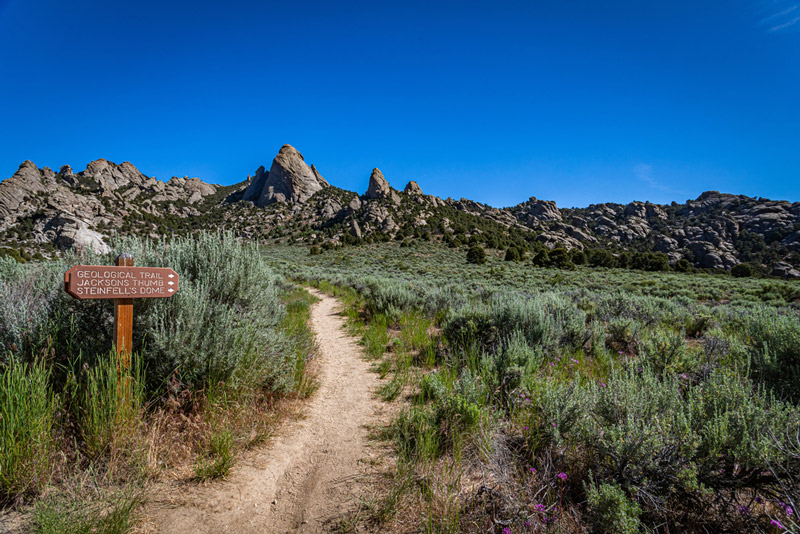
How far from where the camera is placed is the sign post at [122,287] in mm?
2408

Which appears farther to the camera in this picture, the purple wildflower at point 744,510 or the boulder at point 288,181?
the boulder at point 288,181

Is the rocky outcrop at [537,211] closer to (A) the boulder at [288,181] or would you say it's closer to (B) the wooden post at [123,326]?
(A) the boulder at [288,181]

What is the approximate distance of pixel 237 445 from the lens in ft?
9.44

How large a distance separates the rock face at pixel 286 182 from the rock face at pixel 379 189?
22.8 metres

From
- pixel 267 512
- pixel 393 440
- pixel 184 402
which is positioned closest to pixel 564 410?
pixel 393 440

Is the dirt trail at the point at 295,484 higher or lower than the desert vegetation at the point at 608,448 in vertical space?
lower

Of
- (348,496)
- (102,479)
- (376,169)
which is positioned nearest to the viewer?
(102,479)

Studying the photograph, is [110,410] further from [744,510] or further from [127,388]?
[744,510]

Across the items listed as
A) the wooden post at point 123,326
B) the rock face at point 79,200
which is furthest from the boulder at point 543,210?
the rock face at point 79,200

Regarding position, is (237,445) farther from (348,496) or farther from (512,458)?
(512,458)

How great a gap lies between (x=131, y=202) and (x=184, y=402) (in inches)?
4422

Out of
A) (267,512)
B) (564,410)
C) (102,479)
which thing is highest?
(564,410)

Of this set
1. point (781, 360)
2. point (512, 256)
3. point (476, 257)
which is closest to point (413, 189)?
point (512, 256)

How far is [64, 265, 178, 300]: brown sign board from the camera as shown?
2383 mm
